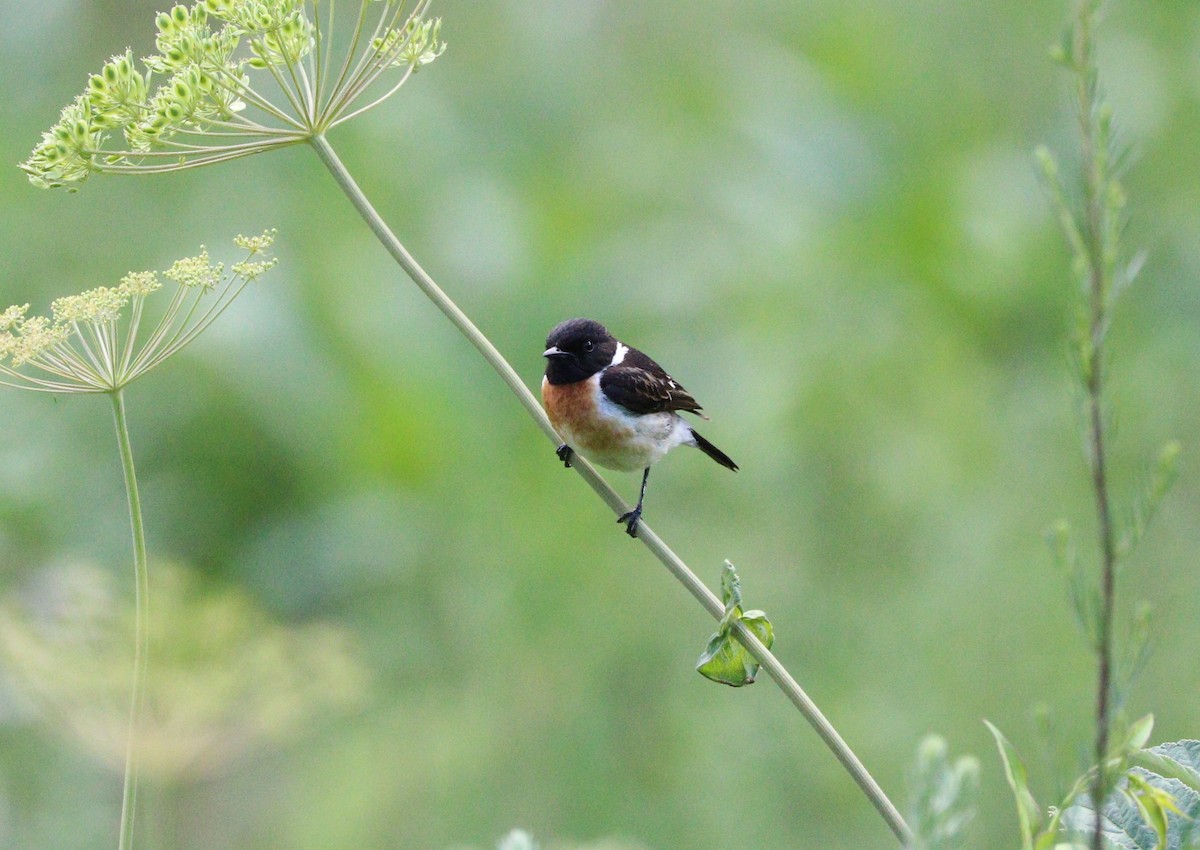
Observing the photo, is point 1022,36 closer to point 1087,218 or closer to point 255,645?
point 255,645

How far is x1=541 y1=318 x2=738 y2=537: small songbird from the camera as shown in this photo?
3.49 m

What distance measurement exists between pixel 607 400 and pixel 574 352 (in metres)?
0.21

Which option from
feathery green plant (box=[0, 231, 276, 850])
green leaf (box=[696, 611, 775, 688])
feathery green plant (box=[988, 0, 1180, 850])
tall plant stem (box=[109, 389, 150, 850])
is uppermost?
feathery green plant (box=[0, 231, 276, 850])

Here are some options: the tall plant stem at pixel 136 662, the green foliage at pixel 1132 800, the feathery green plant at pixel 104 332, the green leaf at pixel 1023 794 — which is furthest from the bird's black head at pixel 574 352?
the green leaf at pixel 1023 794

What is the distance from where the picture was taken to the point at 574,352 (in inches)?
145

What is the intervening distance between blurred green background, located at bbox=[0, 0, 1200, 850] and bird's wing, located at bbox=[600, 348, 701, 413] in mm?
1163

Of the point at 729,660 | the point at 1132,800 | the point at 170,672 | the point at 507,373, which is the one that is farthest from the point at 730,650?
the point at 170,672

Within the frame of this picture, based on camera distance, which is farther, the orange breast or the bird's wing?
the bird's wing

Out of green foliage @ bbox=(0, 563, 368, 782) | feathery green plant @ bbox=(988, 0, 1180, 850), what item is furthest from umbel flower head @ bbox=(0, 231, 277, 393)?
green foliage @ bbox=(0, 563, 368, 782)

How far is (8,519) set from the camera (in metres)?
5.24

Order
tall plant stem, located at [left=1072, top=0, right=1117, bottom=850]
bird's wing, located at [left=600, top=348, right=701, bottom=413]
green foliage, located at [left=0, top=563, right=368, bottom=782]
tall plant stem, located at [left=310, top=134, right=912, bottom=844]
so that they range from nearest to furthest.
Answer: tall plant stem, located at [left=1072, top=0, right=1117, bottom=850]
tall plant stem, located at [left=310, top=134, right=912, bottom=844]
green foliage, located at [left=0, top=563, right=368, bottom=782]
bird's wing, located at [left=600, top=348, right=701, bottom=413]

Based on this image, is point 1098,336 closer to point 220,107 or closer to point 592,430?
point 220,107

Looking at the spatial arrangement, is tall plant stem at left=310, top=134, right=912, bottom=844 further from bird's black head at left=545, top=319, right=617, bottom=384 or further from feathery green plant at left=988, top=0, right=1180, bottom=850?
bird's black head at left=545, top=319, right=617, bottom=384

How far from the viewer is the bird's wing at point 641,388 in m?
3.60
